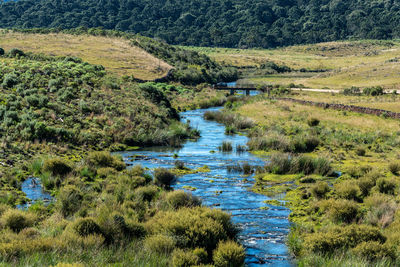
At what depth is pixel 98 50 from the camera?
115 metres

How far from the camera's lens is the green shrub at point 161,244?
1539 centimetres

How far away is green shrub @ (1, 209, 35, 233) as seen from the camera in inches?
658

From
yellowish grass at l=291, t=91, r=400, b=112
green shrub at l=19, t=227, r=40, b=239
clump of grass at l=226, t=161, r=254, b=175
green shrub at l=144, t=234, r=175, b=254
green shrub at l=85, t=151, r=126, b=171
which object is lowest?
yellowish grass at l=291, t=91, r=400, b=112

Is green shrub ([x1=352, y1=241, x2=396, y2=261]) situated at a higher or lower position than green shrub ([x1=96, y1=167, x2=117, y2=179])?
higher

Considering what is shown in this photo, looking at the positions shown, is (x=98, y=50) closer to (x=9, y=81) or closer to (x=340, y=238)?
(x=9, y=81)

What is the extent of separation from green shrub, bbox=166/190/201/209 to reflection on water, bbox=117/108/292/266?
67.7 inches

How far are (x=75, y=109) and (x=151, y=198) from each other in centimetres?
2578

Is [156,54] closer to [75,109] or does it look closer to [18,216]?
[75,109]

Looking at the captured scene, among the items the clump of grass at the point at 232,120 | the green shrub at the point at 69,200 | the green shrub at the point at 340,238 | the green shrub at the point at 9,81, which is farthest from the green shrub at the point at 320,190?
the green shrub at the point at 9,81

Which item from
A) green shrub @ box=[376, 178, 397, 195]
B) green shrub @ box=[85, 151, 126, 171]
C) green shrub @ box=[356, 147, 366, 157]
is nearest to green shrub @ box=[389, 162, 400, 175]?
green shrub @ box=[376, 178, 397, 195]

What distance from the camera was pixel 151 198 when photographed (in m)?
22.8

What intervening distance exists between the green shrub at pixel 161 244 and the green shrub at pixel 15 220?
15.4 feet

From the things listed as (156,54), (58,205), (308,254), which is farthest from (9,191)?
(156,54)

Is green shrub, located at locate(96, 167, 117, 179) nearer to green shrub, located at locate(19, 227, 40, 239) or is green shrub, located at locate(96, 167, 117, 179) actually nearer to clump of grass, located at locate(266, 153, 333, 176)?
clump of grass, located at locate(266, 153, 333, 176)
